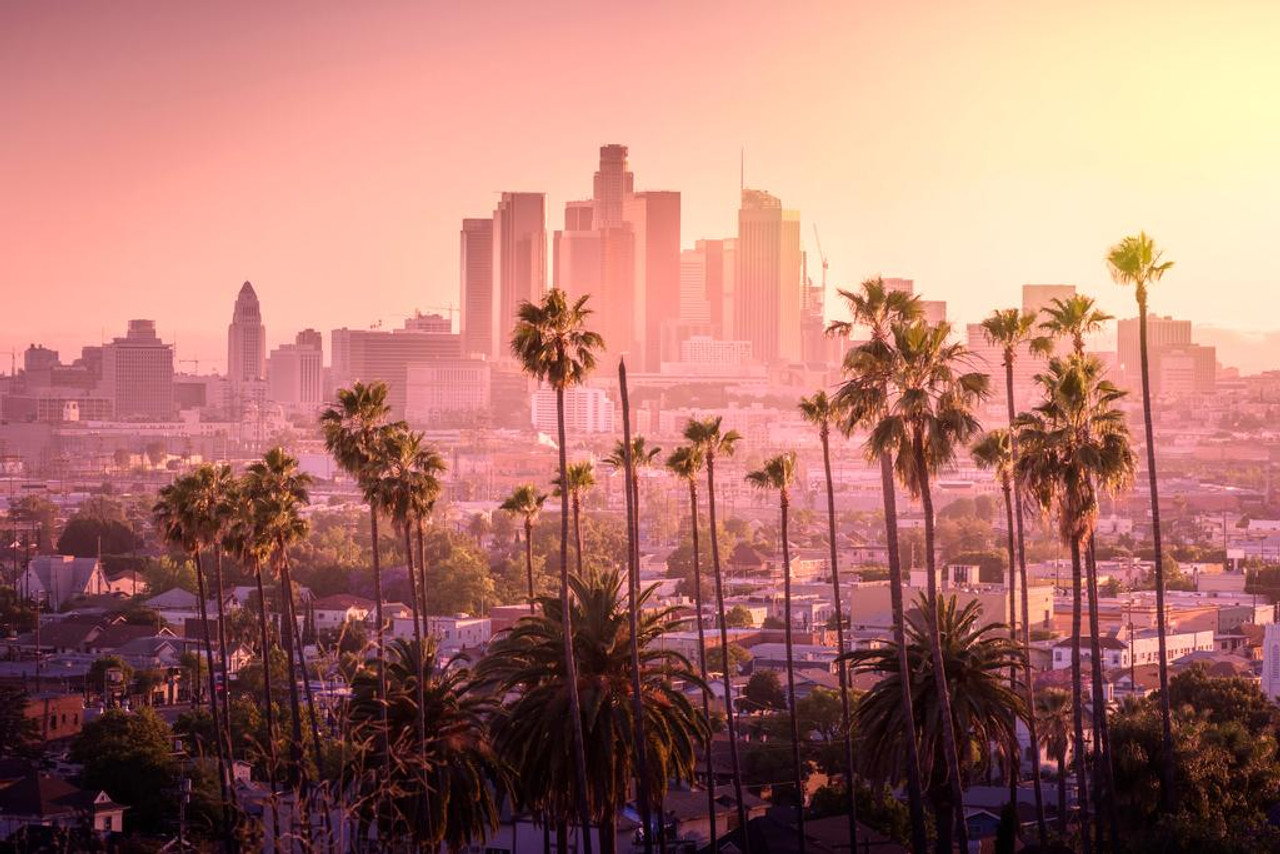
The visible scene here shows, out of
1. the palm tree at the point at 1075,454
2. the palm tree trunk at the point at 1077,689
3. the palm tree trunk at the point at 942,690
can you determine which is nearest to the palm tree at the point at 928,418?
the palm tree trunk at the point at 942,690

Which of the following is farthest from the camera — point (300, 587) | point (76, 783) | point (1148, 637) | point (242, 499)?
point (300, 587)

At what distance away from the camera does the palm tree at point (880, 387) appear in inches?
1266

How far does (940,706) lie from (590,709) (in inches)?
237

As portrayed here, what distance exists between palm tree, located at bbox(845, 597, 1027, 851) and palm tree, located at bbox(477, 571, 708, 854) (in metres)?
3.63

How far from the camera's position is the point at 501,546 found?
186 meters

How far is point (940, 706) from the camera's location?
3228cm

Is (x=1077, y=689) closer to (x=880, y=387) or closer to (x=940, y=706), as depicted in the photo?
(x=940, y=706)

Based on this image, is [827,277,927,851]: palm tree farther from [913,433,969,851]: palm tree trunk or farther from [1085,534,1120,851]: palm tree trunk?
[1085,534,1120,851]: palm tree trunk

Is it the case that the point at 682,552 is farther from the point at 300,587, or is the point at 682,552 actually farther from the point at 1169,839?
the point at 1169,839

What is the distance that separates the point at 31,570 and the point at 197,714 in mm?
78834

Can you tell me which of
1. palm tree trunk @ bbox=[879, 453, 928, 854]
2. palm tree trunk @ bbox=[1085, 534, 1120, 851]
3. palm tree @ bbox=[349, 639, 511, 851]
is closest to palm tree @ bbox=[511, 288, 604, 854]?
palm tree @ bbox=[349, 639, 511, 851]

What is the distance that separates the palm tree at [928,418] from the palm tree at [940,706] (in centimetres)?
41

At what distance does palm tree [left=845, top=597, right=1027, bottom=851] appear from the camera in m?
32.7

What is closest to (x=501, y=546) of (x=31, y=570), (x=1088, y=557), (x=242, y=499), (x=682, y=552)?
(x=682, y=552)
